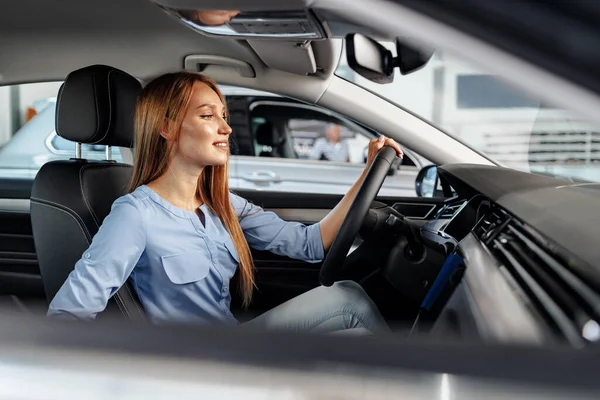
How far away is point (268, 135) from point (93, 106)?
11.0 feet

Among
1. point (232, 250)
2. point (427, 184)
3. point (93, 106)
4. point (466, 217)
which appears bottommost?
point (427, 184)

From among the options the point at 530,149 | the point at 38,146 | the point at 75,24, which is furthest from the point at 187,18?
the point at 38,146

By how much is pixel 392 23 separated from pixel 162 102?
1108mm

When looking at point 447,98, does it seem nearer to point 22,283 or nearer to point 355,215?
point 22,283

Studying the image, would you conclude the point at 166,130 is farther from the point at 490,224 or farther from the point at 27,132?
the point at 27,132

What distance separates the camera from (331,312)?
1743mm

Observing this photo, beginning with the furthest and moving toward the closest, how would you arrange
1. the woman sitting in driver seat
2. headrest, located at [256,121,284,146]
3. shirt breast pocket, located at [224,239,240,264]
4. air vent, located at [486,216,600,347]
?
headrest, located at [256,121,284,146]
shirt breast pocket, located at [224,239,240,264]
the woman sitting in driver seat
air vent, located at [486,216,600,347]

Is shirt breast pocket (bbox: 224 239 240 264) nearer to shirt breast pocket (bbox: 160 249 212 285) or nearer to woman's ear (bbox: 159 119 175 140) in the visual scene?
shirt breast pocket (bbox: 160 249 212 285)

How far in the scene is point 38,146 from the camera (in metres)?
3.43

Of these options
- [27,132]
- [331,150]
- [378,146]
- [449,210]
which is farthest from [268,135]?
[378,146]

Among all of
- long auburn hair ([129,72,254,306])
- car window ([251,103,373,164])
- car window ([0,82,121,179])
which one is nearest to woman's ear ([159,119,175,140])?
long auburn hair ([129,72,254,306])

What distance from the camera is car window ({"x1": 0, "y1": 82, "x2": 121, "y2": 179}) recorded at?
2793mm

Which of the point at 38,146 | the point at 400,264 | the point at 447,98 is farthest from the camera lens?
the point at 447,98

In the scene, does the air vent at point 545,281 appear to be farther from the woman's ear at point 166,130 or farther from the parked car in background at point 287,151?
the parked car in background at point 287,151
